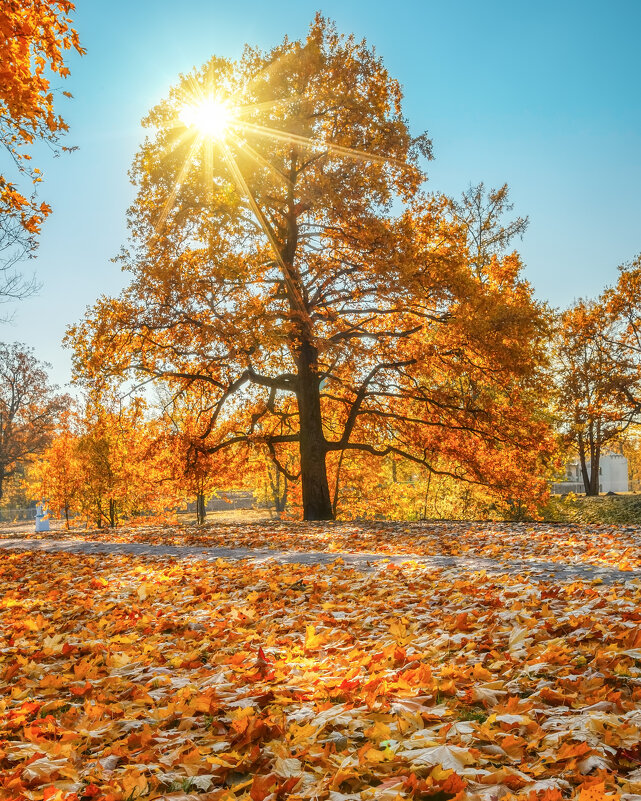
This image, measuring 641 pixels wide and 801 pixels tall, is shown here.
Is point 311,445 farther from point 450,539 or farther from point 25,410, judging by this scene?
point 25,410

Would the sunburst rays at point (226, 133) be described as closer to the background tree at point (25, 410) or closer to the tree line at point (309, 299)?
the tree line at point (309, 299)

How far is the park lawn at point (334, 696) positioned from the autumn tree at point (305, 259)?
755 centimetres

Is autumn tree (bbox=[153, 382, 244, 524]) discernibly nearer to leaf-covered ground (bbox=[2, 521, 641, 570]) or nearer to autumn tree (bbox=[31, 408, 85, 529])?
leaf-covered ground (bbox=[2, 521, 641, 570])

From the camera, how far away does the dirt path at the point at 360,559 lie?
5656 millimetres

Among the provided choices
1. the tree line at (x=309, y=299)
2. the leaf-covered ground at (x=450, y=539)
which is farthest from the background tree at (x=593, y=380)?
the leaf-covered ground at (x=450, y=539)

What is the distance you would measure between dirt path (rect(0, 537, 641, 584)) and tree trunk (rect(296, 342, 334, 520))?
5.24 m

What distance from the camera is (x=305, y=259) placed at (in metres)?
15.4

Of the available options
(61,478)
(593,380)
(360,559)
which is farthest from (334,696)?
(61,478)

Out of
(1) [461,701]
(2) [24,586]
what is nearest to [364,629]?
(1) [461,701]

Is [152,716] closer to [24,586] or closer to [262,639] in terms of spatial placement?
[262,639]

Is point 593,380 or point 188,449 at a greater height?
point 593,380

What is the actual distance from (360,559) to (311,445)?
25.3ft

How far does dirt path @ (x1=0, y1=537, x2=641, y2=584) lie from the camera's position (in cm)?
566

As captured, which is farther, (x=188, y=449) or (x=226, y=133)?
(x=188, y=449)
